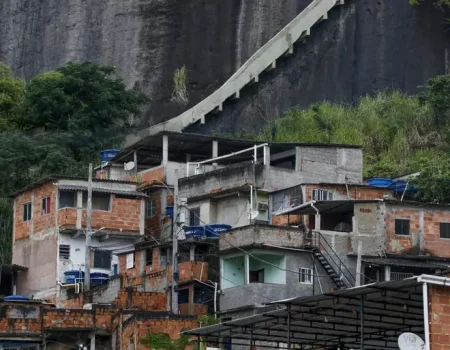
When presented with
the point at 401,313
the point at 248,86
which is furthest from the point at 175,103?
the point at 401,313

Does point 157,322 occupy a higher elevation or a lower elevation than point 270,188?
lower

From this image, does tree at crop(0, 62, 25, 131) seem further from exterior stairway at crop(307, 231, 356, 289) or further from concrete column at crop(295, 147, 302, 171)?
exterior stairway at crop(307, 231, 356, 289)

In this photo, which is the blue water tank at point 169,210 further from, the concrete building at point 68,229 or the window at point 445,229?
the window at point 445,229

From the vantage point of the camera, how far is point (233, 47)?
167ft

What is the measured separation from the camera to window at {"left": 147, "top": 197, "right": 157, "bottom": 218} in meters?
39.8

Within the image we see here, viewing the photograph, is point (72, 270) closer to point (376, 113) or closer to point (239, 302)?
point (239, 302)

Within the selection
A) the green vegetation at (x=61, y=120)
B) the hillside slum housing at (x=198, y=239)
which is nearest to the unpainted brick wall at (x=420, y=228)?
the hillside slum housing at (x=198, y=239)

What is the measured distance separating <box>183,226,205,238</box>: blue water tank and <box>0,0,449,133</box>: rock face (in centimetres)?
1213

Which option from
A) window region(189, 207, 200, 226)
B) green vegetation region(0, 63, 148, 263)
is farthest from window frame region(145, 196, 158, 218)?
green vegetation region(0, 63, 148, 263)

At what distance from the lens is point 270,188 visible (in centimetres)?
3794

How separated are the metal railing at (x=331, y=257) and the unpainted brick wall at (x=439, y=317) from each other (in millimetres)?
14825

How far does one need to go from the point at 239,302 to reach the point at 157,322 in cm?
350

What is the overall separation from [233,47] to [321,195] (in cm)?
1511

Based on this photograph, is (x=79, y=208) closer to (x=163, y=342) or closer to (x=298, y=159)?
(x=298, y=159)
